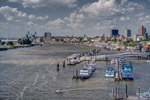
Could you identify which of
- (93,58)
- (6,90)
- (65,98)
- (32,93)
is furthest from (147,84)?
(93,58)

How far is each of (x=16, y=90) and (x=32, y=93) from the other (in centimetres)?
285

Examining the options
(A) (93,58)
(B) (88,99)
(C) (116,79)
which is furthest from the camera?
(A) (93,58)

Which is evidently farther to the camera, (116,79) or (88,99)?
(116,79)

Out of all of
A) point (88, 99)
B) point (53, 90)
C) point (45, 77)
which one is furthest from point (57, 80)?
point (88, 99)

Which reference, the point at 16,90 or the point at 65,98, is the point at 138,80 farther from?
the point at 16,90

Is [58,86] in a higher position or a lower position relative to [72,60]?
lower

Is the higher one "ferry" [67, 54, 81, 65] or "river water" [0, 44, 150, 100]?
"ferry" [67, 54, 81, 65]

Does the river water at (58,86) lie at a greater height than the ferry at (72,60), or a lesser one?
lesser

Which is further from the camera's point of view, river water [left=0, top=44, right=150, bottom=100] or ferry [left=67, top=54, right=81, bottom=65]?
ferry [left=67, top=54, right=81, bottom=65]

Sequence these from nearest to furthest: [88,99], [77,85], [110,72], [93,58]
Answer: [88,99], [77,85], [110,72], [93,58]

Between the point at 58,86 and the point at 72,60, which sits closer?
the point at 58,86

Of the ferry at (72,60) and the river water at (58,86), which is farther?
the ferry at (72,60)

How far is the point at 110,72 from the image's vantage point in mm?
41312

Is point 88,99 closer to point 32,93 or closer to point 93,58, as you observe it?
point 32,93
